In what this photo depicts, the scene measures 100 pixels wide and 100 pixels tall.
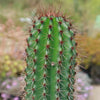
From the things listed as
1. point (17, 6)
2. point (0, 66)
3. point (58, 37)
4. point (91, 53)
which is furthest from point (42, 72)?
point (17, 6)

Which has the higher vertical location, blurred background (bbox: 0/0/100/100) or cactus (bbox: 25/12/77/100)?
blurred background (bbox: 0/0/100/100)

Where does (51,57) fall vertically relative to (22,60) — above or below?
below

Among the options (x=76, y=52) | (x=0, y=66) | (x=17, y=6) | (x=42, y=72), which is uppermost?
(x=17, y=6)

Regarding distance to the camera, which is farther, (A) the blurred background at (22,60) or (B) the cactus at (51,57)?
(A) the blurred background at (22,60)

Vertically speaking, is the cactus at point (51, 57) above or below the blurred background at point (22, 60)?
below

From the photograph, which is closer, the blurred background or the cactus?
the cactus

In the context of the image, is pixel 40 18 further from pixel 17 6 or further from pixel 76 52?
pixel 17 6

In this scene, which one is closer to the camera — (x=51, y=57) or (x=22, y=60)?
(x=51, y=57)

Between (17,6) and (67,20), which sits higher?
(17,6)
